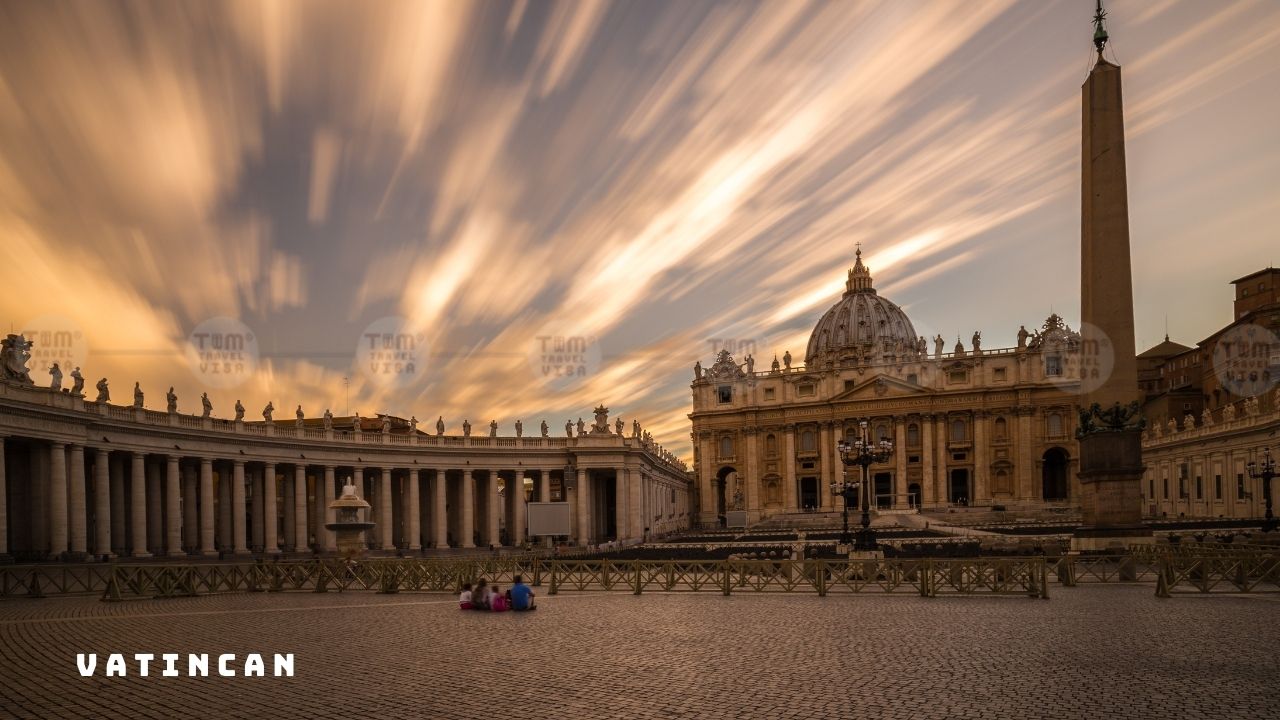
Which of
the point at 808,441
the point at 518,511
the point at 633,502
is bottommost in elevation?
the point at 518,511

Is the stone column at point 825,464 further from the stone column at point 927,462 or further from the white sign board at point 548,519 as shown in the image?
the white sign board at point 548,519

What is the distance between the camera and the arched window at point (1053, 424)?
102562 mm

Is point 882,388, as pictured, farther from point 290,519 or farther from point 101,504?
point 101,504

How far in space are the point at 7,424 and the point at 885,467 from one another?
3678 inches

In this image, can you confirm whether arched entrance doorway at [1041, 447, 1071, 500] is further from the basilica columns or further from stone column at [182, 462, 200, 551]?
stone column at [182, 462, 200, 551]

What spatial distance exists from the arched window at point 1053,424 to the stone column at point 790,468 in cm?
2921

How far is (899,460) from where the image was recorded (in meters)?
A: 107

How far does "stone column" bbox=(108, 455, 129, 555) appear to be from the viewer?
44.0 m

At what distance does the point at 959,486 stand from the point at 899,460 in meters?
8.97

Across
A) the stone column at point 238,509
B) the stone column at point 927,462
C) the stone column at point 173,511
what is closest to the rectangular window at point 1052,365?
the stone column at point 927,462

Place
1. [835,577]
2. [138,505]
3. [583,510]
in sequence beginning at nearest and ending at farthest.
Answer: [835,577]
[138,505]
[583,510]

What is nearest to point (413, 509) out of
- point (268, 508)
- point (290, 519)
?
point (290, 519)

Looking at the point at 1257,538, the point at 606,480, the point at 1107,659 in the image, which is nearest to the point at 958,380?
the point at 606,480

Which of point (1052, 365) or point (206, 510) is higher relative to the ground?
point (1052, 365)
